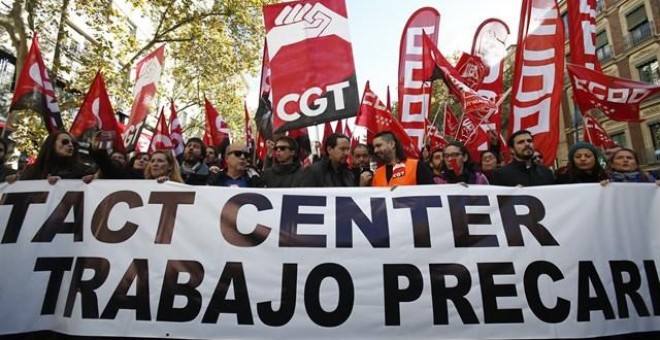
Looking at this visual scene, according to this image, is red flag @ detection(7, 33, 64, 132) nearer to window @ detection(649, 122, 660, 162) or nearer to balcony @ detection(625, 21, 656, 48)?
window @ detection(649, 122, 660, 162)

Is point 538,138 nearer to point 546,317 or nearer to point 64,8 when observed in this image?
point 546,317

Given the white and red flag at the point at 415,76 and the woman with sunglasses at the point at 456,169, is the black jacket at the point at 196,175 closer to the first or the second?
the woman with sunglasses at the point at 456,169

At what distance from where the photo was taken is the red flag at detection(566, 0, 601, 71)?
589 centimetres

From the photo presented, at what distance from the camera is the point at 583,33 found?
5.99 metres

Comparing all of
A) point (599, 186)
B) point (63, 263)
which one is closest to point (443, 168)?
point (599, 186)

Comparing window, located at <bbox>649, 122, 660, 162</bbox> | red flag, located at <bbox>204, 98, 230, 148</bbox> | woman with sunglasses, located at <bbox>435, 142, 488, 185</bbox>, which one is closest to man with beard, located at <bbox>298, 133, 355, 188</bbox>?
woman with sunglasses, located at <bbox>435, 142, 488, 185</bbox>

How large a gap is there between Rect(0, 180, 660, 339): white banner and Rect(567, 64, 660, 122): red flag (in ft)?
8.87

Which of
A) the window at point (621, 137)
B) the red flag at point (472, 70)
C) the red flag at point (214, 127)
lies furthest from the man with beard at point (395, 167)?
the window at point (621, 137)

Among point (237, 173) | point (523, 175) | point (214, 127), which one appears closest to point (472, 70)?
point (523, 175)

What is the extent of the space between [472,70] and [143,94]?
566cm

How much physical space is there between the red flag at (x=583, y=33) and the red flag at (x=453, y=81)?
136cm

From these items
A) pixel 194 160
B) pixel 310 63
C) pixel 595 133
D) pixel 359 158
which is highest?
pixel 310 63

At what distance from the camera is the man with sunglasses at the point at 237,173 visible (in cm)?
426

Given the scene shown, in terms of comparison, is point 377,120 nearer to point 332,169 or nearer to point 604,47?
point 332,169
